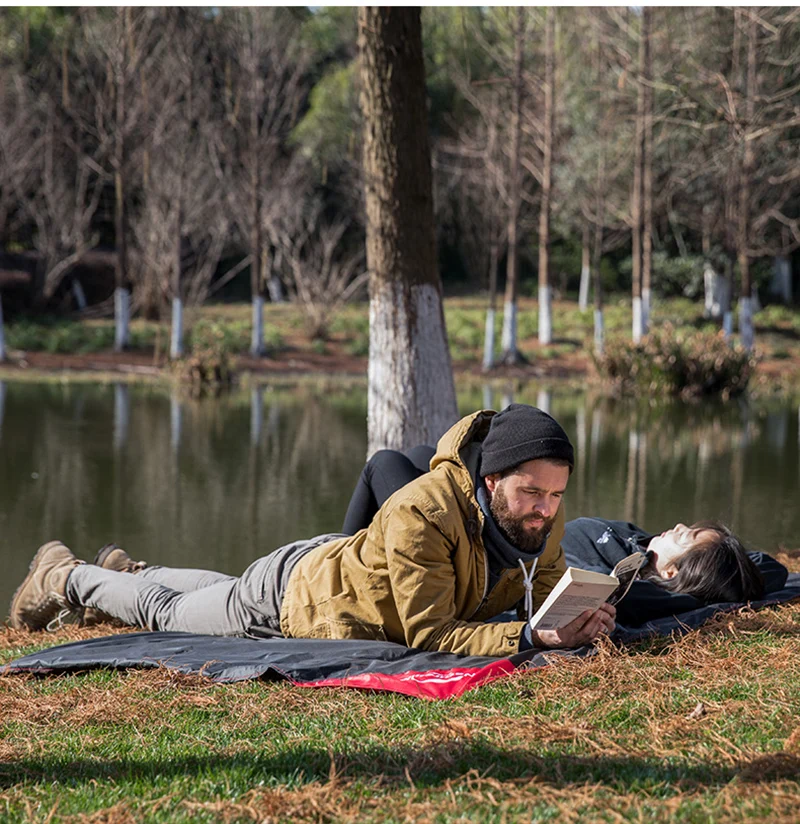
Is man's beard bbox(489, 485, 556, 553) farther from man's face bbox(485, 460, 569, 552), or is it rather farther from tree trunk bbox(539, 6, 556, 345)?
tree trunk bbox(539, 6, 556, 345)

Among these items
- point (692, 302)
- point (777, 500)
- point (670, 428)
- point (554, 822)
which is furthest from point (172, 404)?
point (692, 302)

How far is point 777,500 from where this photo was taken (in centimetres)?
1076

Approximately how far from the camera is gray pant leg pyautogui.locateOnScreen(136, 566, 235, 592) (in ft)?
18.2

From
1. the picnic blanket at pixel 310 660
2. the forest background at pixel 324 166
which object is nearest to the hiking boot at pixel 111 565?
the picnic blanket at pixel 310 660

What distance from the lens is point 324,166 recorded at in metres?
35.4

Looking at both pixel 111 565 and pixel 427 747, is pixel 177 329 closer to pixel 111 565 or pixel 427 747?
pixel 111 565

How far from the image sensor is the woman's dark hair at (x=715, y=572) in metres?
5.40

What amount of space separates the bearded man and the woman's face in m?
1.19

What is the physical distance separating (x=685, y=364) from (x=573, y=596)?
723 inches

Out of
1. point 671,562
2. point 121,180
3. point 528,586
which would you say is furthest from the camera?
point 121,180

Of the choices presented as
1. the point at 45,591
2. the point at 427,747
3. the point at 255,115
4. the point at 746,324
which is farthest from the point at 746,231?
the point at 427,747

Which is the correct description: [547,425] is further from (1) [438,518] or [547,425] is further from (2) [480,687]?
(2) [480,687]

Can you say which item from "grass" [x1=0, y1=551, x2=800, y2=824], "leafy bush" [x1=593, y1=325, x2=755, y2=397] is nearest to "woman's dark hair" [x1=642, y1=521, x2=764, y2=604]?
"grass" [x1=0, y1=551, x2=800, y2=824]

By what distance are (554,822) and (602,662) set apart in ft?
4.72
